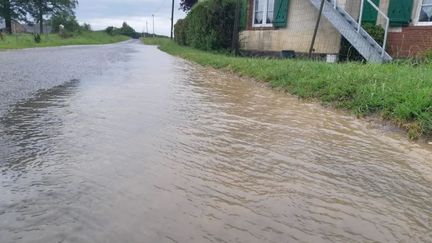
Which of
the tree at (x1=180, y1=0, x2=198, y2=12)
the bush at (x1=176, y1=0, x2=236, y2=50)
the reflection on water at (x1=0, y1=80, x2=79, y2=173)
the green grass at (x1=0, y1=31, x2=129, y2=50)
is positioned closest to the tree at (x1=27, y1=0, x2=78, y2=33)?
the green grass at (x1=0, y1=31, x2=129, y2=50)

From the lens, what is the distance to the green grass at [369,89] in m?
4.63

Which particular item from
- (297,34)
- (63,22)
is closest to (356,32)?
(297,34)

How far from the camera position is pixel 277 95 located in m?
6.94

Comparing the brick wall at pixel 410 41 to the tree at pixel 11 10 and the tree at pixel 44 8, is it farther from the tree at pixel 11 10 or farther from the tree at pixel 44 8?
the tree at pixel 44 8

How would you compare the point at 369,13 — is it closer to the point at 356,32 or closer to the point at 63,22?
the point at 356,32

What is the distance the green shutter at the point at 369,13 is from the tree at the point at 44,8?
1983 inches

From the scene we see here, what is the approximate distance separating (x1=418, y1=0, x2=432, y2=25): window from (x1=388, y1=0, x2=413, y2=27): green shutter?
0.27 metres

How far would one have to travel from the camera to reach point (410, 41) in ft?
35.6

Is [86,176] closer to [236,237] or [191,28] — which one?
[236,237]

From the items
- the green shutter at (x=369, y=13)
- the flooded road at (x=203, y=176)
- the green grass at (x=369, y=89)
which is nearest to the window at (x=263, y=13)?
the green shutter at (x=369, y=13)

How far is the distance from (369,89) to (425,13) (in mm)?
6566

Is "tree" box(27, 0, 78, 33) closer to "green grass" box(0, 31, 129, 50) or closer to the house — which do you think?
"green grass" box(0, 31, 129, 50)

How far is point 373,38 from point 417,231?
10124 mm

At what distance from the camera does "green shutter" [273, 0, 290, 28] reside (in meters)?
14.5
